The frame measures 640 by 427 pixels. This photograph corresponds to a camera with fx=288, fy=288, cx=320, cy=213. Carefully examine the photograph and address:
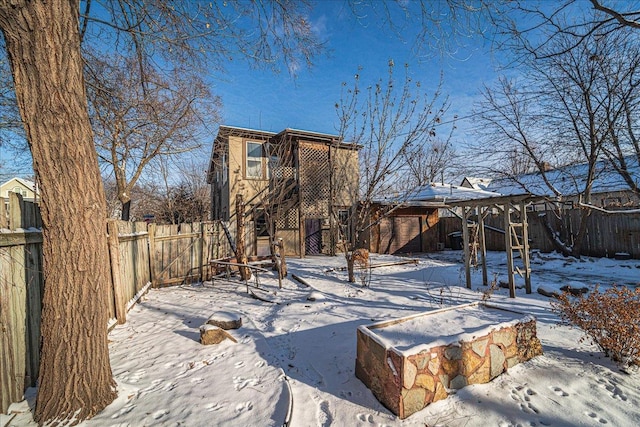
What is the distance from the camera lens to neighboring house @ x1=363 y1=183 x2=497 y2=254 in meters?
14.2

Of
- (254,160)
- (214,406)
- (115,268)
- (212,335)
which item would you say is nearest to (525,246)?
(212,335)

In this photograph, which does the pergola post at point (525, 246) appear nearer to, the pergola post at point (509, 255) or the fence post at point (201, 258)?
the pergola post at point (509, 255)

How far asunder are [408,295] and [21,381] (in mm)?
5946

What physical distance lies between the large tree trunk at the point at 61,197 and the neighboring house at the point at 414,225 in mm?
12483

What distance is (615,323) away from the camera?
3.18m

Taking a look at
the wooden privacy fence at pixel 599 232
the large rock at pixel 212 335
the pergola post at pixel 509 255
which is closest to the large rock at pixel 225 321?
the large rock at pixel 212 335

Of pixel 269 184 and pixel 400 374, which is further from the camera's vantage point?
pixel 269 184

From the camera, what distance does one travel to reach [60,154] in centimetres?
230

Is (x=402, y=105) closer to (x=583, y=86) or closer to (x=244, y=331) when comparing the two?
(x=583, y=86)

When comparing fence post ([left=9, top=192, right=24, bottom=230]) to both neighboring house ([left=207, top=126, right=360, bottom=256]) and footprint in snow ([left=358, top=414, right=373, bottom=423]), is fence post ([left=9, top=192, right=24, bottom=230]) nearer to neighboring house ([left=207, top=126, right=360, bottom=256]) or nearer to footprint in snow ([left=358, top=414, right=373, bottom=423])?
footprint in snow ([left=358, top=414, right=373, bottom=423])

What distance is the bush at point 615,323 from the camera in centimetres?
310

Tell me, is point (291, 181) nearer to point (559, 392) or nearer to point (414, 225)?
point (414, 225)

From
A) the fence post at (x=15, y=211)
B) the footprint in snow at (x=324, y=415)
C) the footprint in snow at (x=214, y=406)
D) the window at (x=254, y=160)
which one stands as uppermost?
the window at (x=254, y=160)

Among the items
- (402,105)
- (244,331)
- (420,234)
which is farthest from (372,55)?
(420,234)
